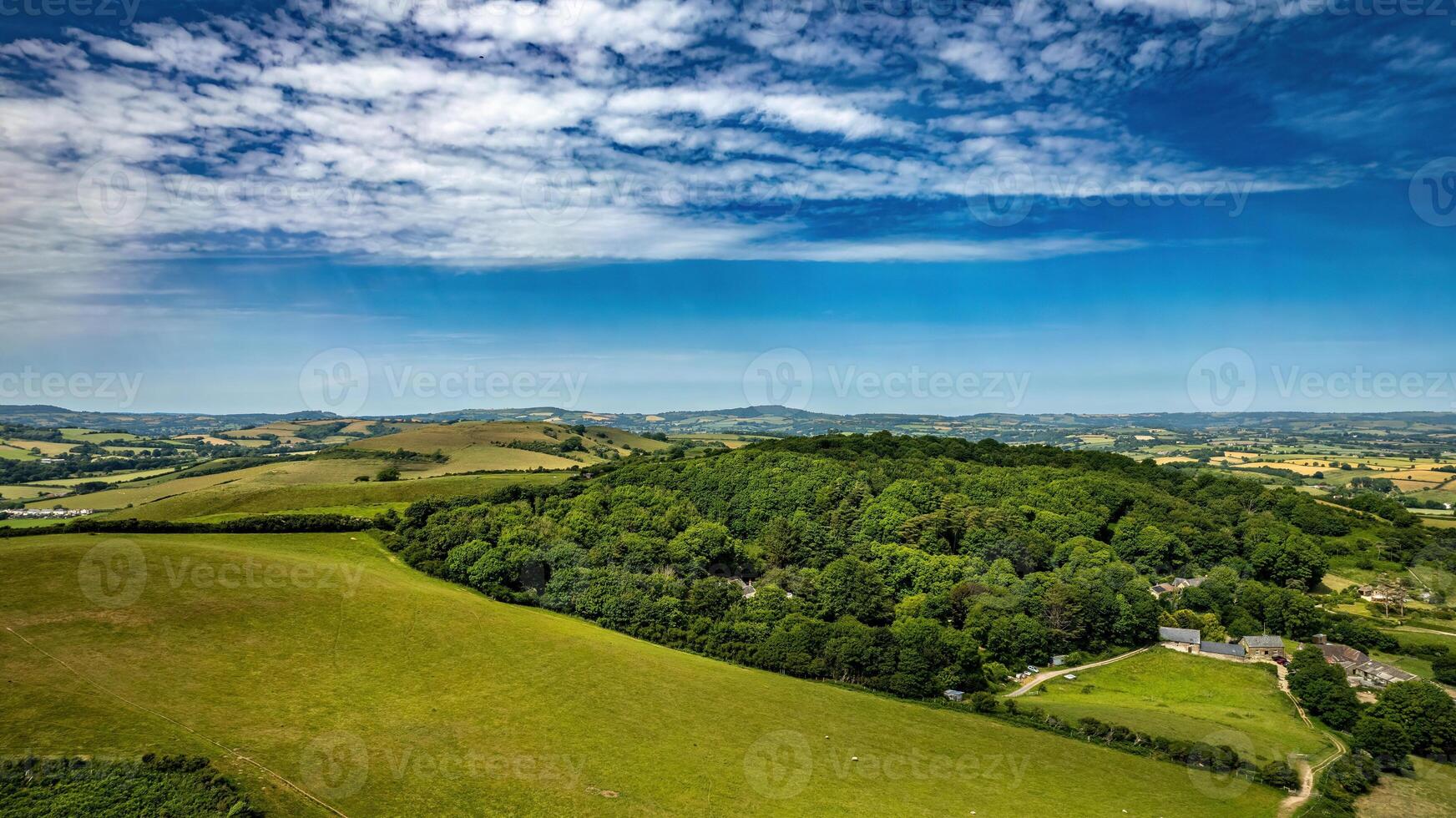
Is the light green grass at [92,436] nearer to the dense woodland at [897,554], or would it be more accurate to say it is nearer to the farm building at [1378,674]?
the dense woodland at [897,554]

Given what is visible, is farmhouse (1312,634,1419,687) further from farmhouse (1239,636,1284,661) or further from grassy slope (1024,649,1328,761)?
grassy slope (1024,649,1328,761)

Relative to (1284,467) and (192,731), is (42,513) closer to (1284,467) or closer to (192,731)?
(192,731)

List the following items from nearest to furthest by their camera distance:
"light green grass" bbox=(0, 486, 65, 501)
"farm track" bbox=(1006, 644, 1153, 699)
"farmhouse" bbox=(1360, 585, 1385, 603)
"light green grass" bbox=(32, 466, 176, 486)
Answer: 1. "farm track" bbox=(1006, 644, 1153, 699)
2. "farmhouse" bbox=(1360, 585, 1385, 603)
3. "light green grass" bbox=(0, 486, 65, 501)
4. "light green grass" bbox=(32, 466, 176, 486)

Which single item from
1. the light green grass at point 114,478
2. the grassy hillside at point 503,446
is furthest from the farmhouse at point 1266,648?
the light green grass at point 114,478

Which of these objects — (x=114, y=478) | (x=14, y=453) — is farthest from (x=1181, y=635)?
(x=14, y=453)

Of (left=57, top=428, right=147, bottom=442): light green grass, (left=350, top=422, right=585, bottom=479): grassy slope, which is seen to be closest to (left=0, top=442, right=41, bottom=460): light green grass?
(left=57, top=428, right=147, bottom=442): light green grass

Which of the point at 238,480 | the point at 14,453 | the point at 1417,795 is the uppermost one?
the point at 14,453
